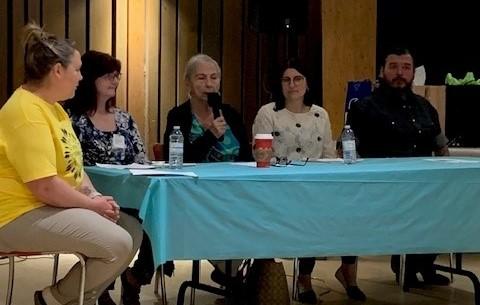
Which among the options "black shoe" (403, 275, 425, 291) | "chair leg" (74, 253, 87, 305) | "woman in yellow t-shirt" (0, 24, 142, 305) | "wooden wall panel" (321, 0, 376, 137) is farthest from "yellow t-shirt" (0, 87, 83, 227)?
"wooden wall panel" (321, 0, 376, 137)

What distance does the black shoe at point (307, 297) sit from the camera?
376cm

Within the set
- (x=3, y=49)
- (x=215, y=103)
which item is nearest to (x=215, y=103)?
(x=215, y=103)

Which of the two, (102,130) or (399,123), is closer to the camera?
(102,130)

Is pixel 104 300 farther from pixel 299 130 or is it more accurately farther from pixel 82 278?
pixel 299 130

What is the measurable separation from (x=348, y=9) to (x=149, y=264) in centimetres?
303

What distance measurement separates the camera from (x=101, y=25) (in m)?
6.43

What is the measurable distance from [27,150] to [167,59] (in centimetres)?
441

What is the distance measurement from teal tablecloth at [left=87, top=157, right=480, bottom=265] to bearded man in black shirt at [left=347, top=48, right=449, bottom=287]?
84 centimetres

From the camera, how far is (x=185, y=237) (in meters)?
2.72

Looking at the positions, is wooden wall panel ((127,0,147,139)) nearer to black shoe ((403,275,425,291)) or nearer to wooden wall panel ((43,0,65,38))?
wooden wall panel ((43,0,65,38))

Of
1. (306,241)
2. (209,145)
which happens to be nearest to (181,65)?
(209,145)

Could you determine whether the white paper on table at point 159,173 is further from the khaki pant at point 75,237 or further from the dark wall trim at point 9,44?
the dark wall trim at point 9,44

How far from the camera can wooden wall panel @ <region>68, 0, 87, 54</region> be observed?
249 inches

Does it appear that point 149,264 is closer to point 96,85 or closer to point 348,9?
point 96,85
